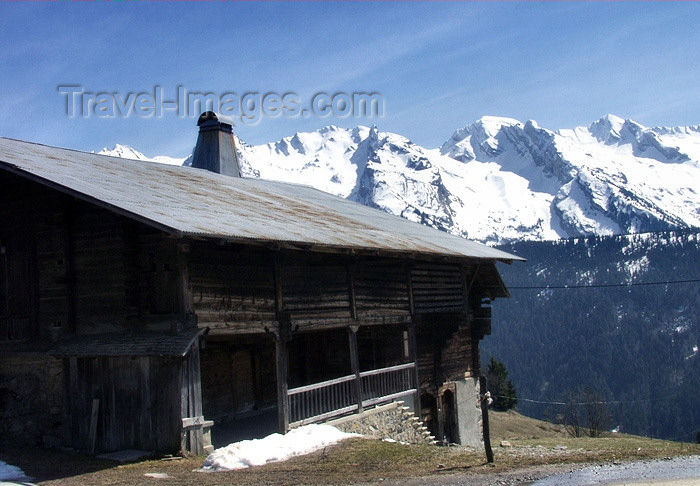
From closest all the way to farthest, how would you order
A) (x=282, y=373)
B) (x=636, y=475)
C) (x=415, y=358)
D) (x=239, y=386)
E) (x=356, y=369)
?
1. (x=636, y=475)
2. (x=282, y=373)
3. (x=356, y=369)
4. (x=239, y=386)
5. (x=415, y=358)

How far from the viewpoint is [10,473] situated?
12.3 metres

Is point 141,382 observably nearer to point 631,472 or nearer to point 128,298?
point 128,298

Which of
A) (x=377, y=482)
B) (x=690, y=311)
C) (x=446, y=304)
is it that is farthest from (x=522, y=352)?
(x=377, y=482)

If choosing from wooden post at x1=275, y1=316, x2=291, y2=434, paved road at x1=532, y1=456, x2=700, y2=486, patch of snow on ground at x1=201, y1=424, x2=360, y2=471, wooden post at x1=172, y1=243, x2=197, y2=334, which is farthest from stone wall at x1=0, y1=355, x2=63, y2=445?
paved road at x1=532, y1=456, x2=700, y2=486

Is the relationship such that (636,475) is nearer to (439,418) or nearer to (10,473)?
(10,473)

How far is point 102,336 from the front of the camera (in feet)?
47.5

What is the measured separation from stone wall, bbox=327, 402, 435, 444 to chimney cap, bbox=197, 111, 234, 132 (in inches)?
521

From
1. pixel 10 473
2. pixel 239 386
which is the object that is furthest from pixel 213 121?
pixel 10 473

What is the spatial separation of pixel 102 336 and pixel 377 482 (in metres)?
6.33

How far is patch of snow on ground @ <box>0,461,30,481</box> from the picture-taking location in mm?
11945

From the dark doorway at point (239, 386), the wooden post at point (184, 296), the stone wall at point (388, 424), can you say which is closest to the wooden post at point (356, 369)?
the stone wall at point (388, 424)

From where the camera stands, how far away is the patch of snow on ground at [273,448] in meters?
12.6

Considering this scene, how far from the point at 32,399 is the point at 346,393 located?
7275 mm

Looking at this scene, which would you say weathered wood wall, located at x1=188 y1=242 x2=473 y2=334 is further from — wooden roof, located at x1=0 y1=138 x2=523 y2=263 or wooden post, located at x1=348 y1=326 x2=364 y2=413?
wooden roof, located at x1=0 y1=138 x2=523 y2=263
